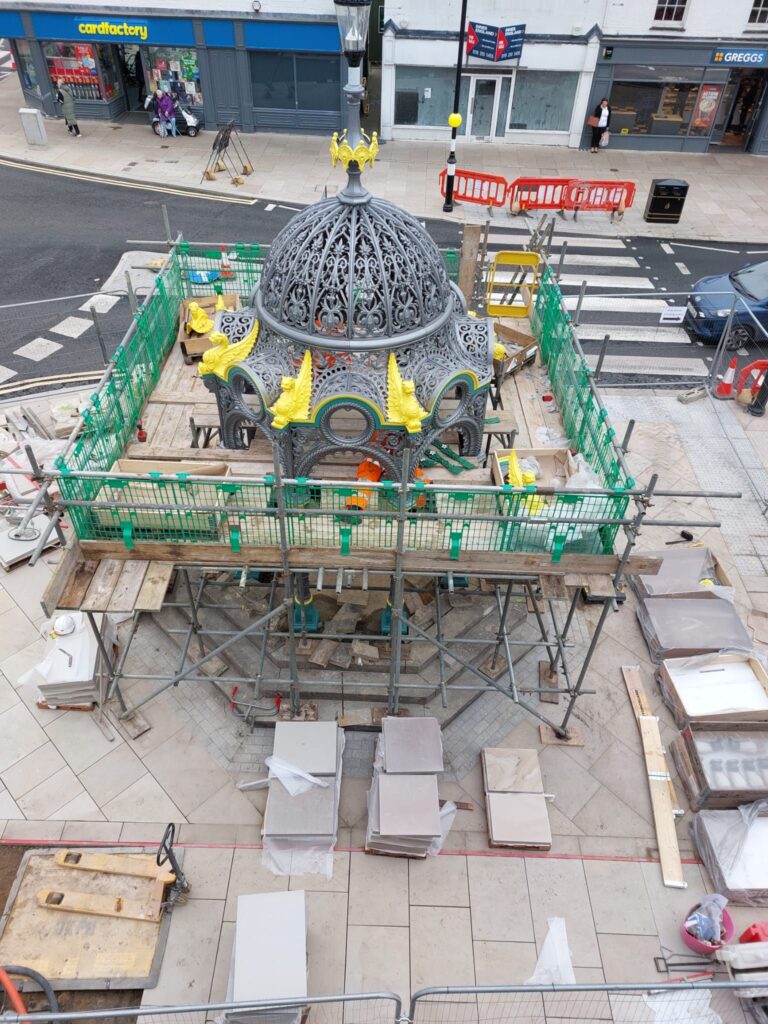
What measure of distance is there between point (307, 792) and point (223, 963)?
2.31 metres

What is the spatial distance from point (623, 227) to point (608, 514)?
71.9 ft

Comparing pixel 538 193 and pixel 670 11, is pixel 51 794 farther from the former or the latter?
pixel 670 11

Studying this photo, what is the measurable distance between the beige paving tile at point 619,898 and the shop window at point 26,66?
3920cm

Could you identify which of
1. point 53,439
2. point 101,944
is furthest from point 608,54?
point 101,944

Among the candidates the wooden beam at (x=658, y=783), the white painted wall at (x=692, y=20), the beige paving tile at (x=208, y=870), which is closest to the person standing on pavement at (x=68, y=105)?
the white painted wall at (x=692, y=20)

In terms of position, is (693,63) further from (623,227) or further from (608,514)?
(608,514)

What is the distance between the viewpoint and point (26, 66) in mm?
34250

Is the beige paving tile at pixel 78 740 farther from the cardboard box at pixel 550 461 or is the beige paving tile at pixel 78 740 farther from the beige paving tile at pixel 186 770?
the cardboard box at pixel 550 461

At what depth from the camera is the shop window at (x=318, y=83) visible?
105ft

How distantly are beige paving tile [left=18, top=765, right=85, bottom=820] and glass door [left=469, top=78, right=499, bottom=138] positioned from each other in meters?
32.2

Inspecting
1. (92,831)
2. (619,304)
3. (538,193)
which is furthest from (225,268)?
(538,193)

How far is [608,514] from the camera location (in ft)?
33.3

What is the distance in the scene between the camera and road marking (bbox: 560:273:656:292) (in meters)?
24.3

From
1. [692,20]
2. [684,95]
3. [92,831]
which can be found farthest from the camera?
[684,95]
